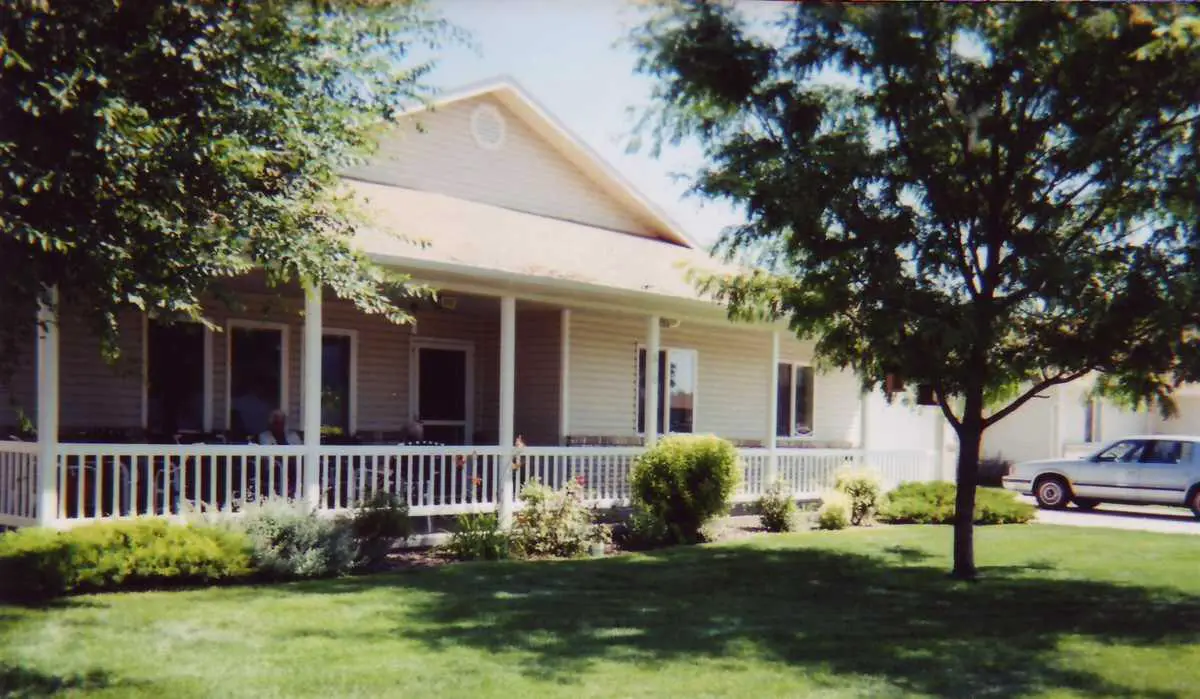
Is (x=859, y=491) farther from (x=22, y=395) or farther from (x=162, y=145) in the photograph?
(x=162, y=145)

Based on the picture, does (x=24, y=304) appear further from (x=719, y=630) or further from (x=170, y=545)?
(x=719, y=630)

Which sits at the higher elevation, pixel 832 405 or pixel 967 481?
pixel 832 405

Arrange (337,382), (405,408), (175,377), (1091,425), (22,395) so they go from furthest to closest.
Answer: (1091,425), (405,408), (337,382), (175,377), (22,395)

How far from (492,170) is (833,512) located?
7.87 metres

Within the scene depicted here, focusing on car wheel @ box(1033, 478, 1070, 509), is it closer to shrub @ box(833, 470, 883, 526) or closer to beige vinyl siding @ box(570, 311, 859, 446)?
beige vinyl siding @ box(570, 311, 859, 446)

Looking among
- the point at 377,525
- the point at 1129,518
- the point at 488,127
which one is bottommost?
the point at 1129,518

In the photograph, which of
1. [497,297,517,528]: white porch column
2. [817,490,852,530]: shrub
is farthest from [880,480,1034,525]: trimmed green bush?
[497,297,517,528]: white porch column

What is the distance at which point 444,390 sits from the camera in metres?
16.0

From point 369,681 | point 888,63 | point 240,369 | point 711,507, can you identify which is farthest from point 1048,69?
point 240,369

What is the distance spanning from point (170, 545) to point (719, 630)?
4971 millimetres

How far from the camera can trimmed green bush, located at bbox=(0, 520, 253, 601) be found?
8219 millimetres

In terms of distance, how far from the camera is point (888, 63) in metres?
9.36

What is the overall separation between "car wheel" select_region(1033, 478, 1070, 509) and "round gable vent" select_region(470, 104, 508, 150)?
45.8ft

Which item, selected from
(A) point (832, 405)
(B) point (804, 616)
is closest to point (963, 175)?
(B) point (804, 616)
